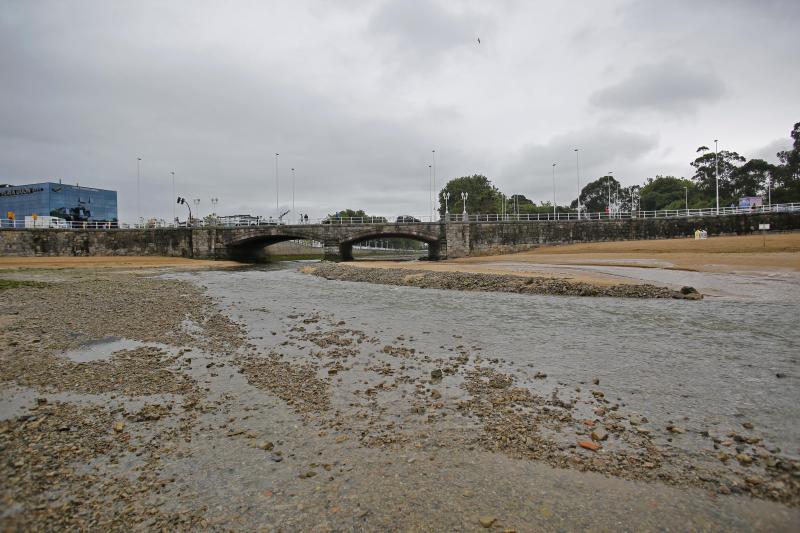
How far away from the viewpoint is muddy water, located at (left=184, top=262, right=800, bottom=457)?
7.36m

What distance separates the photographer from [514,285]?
26.2m

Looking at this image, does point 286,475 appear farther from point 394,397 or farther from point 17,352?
point 17,352

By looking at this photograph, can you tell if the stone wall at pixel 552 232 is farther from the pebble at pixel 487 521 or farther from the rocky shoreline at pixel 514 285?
the pebble at pixel 487 521

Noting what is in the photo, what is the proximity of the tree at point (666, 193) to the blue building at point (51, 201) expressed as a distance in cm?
15430

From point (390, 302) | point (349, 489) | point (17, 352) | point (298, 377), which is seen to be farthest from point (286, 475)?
point (390, 302)

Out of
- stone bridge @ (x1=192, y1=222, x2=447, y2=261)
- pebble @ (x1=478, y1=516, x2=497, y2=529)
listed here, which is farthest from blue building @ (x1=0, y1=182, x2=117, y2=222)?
pebble @ (x1=478, y1=516, x2=497, y2=529)

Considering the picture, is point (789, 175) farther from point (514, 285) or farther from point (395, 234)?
point (514, 285)

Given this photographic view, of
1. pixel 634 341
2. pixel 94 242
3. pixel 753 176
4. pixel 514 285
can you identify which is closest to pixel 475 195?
pixel 753 176

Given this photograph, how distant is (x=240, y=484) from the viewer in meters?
5.05

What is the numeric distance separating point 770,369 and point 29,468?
13.2 meters

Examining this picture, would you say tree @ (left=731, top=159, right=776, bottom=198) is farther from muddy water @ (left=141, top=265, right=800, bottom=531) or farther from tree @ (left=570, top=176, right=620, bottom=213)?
Result: muddy water @ (left=141, top=265, right=800, bottom=531)

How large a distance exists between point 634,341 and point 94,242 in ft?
257

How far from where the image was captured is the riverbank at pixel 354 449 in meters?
Result: 4.47

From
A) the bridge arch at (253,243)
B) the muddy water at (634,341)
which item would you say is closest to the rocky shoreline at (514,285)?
the muddy water at (634,341)
